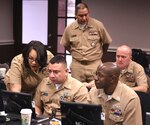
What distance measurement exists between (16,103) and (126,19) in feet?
14.1

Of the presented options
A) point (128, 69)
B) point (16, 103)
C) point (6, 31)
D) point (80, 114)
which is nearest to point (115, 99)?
point (80, 114)

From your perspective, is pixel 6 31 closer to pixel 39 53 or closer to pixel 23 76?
pixel 23 76

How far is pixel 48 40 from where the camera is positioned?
7.07m

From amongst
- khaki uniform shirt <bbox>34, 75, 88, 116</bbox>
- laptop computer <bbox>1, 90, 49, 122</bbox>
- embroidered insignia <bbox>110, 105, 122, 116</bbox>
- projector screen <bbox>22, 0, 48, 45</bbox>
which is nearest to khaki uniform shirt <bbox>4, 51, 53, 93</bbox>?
khaki uniform shirt <bbox>34, 75, 88, 116</bbox>

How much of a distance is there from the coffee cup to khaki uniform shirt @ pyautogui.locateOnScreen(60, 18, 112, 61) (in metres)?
1.92

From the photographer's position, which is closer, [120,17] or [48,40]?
[120,17]

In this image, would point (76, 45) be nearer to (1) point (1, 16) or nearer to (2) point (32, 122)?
(2) point (32, 122)

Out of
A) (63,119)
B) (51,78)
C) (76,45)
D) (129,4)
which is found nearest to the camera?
(63,119)

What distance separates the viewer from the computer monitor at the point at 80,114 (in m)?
1.99

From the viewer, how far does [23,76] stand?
3.17 metres

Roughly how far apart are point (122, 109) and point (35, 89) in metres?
1.10

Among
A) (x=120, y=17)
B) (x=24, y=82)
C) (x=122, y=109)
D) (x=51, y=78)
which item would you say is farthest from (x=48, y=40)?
(x=122, y=109)

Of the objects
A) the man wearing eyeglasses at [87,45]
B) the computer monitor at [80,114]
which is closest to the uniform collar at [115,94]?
the computer monitor at [80,114]

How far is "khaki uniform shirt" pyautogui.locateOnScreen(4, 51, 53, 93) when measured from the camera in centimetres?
311
